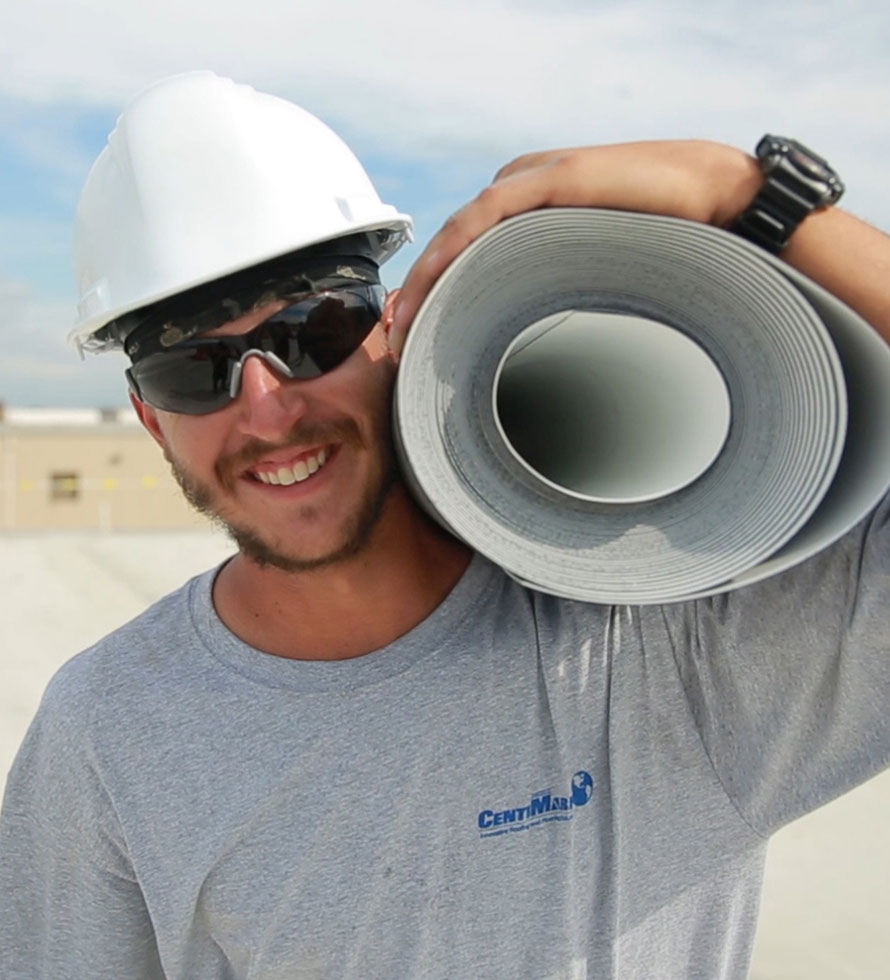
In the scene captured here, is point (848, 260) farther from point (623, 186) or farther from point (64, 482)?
point (64, 482)

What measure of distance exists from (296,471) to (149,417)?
484 mm

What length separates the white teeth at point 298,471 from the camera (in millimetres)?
1921

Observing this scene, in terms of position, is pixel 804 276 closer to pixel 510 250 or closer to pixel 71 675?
pixel 510 250

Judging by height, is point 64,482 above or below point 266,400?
below

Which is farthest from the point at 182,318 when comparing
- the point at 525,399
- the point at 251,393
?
the point at 525,399

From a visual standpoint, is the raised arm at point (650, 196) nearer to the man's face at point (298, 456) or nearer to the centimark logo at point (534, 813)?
the man's face at point (298, 456)

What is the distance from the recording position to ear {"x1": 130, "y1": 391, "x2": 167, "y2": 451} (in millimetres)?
2174

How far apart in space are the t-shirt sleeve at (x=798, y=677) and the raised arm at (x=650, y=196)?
39 cm

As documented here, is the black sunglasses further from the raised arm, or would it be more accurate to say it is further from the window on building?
the window on building

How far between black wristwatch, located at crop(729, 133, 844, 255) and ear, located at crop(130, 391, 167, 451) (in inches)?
49.3

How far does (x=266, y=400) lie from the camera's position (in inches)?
73.5

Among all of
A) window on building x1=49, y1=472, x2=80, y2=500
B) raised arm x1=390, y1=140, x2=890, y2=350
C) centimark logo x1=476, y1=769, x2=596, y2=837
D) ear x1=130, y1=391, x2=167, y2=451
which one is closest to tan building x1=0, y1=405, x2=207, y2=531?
window on building x1=49, y1=472, x2=80, y2=500

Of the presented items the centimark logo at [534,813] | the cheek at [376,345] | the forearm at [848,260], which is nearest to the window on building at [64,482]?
the cheek at [376,345]

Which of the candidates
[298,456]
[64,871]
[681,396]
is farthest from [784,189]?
[64,871]
